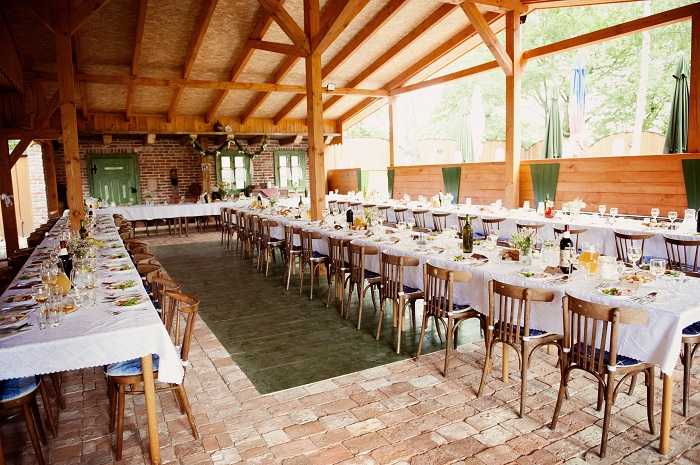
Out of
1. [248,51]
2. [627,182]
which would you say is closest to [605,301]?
[627,182]

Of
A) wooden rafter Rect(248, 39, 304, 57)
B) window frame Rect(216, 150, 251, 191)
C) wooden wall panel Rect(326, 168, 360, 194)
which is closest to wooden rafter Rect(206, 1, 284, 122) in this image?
wooden rafter Rect(248, 39, 304, 57)

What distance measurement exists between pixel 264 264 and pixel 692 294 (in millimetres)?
6810

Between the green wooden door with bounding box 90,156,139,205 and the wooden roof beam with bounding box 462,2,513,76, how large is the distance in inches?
463

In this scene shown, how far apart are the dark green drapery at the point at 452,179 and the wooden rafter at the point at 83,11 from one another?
818 centimetres

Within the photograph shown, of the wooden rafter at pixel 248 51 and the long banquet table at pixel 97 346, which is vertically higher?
the wooden rafter at pixel 248 51

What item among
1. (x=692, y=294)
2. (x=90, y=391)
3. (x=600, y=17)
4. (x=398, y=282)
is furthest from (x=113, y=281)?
(x=600, y=17)

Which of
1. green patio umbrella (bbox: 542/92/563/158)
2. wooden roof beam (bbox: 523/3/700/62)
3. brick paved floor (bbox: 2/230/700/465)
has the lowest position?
brick paved floor (bbox: 2/230/700/465)

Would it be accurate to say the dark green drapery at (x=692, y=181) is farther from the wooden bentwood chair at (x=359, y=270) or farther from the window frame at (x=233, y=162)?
the window frame at (x=233, y=162)

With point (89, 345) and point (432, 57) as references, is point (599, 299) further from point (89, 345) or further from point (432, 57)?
point (432, 57)

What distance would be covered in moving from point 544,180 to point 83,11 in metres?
8.28

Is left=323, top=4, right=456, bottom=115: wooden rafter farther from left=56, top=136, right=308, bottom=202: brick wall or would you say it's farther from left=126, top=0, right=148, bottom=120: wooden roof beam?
left=126, top=0, right=148, bottom=120: wooden roof beam

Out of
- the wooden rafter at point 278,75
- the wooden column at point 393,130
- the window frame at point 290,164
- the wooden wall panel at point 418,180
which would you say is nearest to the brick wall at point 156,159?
the window frame at point 290,164

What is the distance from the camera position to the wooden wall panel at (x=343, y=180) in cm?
1670

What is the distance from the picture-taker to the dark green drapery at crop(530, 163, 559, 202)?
9.65 m
